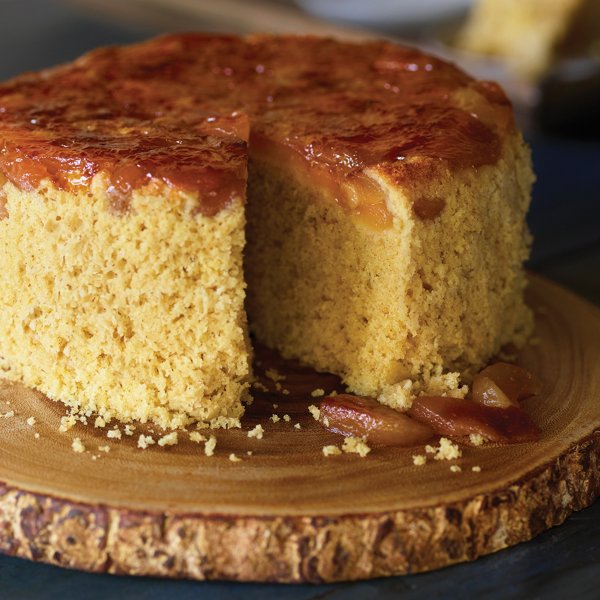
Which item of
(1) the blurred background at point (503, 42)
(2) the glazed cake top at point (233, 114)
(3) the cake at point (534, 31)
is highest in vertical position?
(2) the glazed cake top at point (233, 114)

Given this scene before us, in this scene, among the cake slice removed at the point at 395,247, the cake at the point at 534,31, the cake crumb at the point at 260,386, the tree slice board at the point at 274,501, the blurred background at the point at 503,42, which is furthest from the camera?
Result: the cake at the point at 534,31

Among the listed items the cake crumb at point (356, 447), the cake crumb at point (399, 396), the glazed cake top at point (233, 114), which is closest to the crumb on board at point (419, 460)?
the cake crumb at point (356, 447)

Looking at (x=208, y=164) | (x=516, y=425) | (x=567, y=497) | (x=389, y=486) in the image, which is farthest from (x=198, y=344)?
(x=567, y=497)

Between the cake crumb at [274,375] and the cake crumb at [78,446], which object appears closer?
the cake crumb at [78,446]

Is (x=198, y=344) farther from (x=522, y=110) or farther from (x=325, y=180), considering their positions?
(x=522, y=110)

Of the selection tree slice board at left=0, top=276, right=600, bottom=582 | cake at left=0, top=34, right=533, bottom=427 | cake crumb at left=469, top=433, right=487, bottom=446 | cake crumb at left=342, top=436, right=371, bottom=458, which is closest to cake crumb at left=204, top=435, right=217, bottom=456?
tree slice board at left=0, top=276, right=600, bottom=582

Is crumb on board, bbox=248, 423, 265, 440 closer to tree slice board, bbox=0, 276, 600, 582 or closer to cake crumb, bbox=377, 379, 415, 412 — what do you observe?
tree slice board, bbox=0, 276, 600, 582

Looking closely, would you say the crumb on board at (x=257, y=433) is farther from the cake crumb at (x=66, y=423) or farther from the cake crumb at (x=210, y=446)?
the cake crumb at (x=66, y=423)

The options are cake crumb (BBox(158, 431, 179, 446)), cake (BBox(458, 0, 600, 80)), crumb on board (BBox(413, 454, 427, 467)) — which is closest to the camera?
crumb on board (BBox(413, 454, 427, 467))
